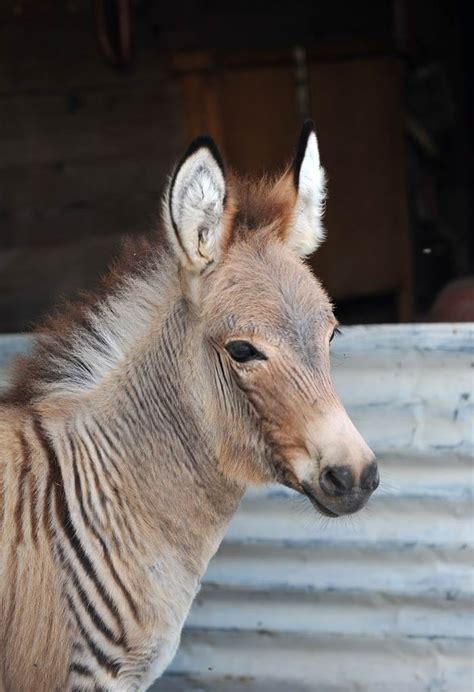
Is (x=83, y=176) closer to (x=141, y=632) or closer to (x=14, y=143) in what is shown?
(x=14, y=143)

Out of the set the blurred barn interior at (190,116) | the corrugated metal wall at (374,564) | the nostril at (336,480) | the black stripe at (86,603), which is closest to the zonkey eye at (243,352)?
the nostril at (336,480)

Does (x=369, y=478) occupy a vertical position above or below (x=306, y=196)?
below

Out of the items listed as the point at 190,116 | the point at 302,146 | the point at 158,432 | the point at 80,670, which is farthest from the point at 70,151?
the point at 80,670

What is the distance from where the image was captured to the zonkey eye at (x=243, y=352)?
11.6 feet

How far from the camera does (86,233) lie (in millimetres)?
8180

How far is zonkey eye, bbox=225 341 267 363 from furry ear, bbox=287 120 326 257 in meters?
0.54

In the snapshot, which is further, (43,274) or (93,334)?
(43,274)

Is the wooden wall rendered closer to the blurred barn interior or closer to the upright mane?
the blurred barn interior

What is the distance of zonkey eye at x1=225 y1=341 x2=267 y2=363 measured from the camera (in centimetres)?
355

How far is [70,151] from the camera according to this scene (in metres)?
8.05

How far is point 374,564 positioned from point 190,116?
13.5 feet

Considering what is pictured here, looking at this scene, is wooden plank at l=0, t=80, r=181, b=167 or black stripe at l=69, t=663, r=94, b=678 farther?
A: wooden plank at l=0, t=80, r=181, b=167

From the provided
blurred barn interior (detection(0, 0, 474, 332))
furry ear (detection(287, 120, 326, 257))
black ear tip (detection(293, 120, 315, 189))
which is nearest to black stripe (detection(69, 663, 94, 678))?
furry ear (detection(287, 120, 326, 257))

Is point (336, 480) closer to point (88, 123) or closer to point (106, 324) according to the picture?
point (106, 324)
